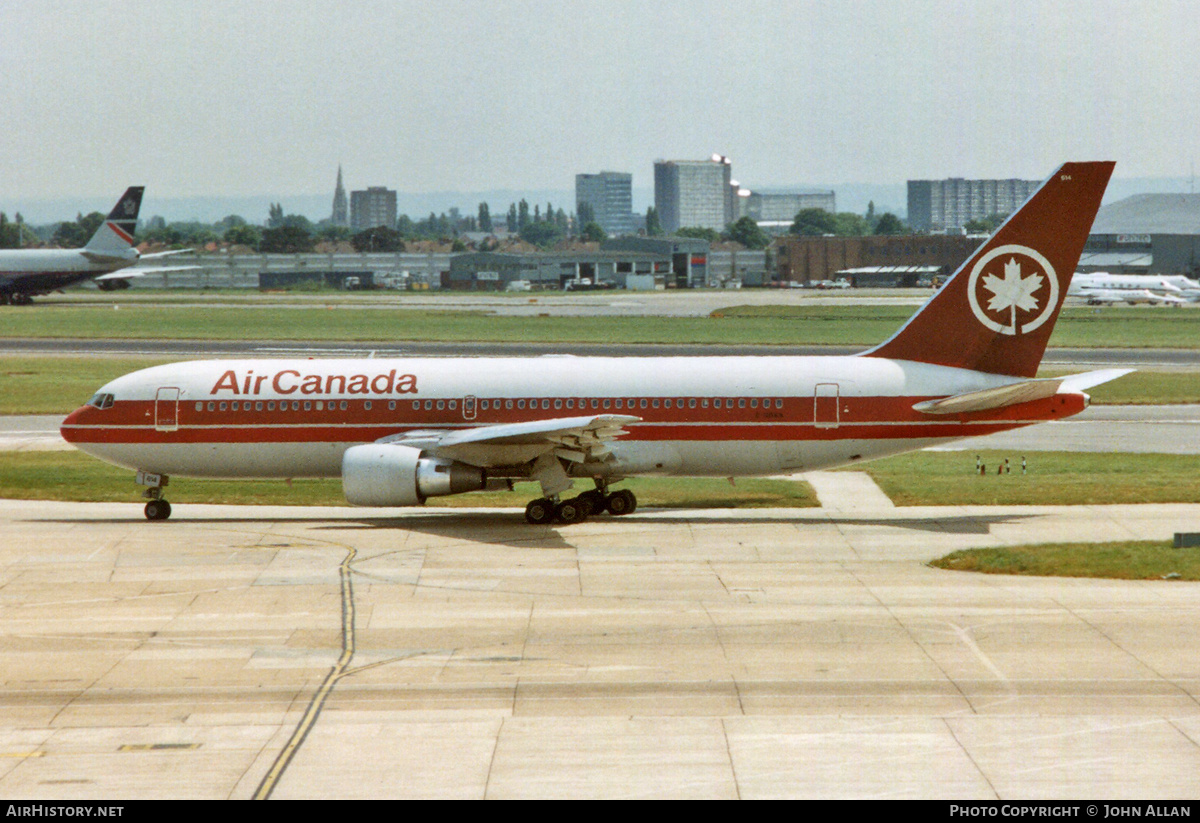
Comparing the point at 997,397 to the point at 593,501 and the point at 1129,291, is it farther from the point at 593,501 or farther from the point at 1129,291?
the point at 1129,291

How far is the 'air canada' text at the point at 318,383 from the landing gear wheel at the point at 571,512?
505 centimetres

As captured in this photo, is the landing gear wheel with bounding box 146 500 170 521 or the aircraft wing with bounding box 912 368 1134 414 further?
the landing gear wheel with bounding box 146 500 170 521

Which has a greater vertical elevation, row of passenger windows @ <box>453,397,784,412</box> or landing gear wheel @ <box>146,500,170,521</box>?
row of passenger windows @ <box>453,397,784,412</box>

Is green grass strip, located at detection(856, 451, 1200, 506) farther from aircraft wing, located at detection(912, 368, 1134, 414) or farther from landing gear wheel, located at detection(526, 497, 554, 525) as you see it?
landing gear wheel, located at detection(526, 497, 554, 525)

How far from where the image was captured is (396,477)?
105 feet

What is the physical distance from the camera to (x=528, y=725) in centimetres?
1656

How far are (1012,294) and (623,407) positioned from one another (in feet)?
34.0

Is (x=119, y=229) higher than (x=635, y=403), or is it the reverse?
(x=119, y=229)

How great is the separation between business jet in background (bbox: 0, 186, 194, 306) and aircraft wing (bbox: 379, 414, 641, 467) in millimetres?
106804

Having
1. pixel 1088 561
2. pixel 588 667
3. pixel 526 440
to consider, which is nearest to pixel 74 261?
pixel 526 440

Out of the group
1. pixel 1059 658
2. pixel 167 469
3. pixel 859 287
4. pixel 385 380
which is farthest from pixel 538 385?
pixel 859 287

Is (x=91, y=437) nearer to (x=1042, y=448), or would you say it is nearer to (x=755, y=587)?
(x=755, y=587)

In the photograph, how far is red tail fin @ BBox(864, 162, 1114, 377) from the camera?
1320 inches

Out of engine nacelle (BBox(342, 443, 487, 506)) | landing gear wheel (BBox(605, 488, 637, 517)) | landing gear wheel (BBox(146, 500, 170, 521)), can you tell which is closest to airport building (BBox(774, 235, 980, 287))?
landing gear wheel (BBox(605, 488, 637, 517))
